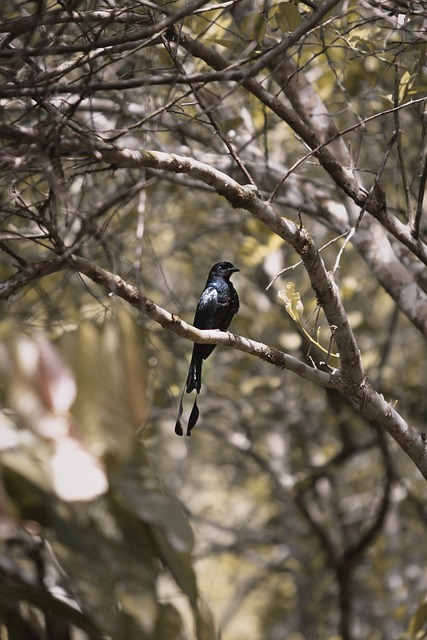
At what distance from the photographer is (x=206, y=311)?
4090 mm

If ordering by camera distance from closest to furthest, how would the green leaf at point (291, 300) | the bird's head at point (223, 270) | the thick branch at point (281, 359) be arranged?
the thick branch at point (281, 359) → the green leaf at point (291, 300) → the bird's head at point (223, 270)

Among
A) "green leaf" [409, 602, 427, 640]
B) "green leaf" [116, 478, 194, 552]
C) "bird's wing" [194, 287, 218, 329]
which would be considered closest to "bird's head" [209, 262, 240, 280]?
"bird's wing" [194, 287, 218, 329]

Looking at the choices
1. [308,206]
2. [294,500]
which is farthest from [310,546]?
[308,206]

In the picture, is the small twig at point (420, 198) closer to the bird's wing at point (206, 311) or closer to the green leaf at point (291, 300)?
the green leaf at point (291, 300)

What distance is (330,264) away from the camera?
6.73 metres

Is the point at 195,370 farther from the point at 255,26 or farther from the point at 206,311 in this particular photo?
the point at 255,26

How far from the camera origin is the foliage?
4.69 feet

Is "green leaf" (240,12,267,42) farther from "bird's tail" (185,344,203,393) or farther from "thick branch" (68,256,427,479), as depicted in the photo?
"bird's tail" (185,344,203,393)

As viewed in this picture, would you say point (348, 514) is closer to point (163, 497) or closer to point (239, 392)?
point (239, 392)

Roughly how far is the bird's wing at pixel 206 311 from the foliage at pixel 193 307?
0.21 meters

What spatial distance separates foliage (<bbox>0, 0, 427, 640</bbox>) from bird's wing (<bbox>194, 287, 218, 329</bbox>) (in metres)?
0.21

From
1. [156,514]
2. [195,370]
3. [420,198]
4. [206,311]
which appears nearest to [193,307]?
[206,311]

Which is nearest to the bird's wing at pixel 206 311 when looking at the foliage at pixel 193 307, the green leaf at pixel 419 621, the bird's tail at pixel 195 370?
the foliage at pixel 193 307

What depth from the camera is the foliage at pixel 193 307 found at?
143cm
